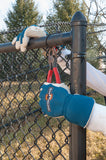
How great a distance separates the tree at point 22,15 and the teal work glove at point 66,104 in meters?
14.6

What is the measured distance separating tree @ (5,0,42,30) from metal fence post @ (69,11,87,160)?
47.6ft

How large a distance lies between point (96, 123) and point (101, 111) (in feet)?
0.20

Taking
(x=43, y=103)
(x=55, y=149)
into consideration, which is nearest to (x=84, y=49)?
(x=43, y=103)

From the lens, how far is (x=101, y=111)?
0.83 meters

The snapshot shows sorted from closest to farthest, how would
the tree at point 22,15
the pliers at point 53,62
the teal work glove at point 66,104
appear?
the teal work glove at point 66,104
the pliers at point 53,62
the tree at point 22,15

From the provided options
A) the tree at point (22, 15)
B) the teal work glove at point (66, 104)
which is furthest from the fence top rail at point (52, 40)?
the tree at point (22, 15)

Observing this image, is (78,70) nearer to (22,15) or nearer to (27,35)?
(27,35)

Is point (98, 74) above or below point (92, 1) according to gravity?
below

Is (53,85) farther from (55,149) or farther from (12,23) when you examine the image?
(12,23)

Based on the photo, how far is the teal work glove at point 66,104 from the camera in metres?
0.80

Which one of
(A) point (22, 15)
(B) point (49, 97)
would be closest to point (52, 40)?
(B) point (49, 97)

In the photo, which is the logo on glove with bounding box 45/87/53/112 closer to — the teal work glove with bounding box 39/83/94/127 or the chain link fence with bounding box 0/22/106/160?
the teal work glove with bounding box 39/83/94/127

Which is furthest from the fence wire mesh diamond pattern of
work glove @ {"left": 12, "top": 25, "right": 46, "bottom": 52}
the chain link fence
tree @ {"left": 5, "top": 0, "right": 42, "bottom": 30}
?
tree @ {"left": 5, "top": 0, "right": 42, "bottom": 30}

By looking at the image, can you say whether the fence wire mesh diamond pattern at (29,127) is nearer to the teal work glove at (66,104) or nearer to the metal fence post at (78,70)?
the metal fence post at (78,70)
